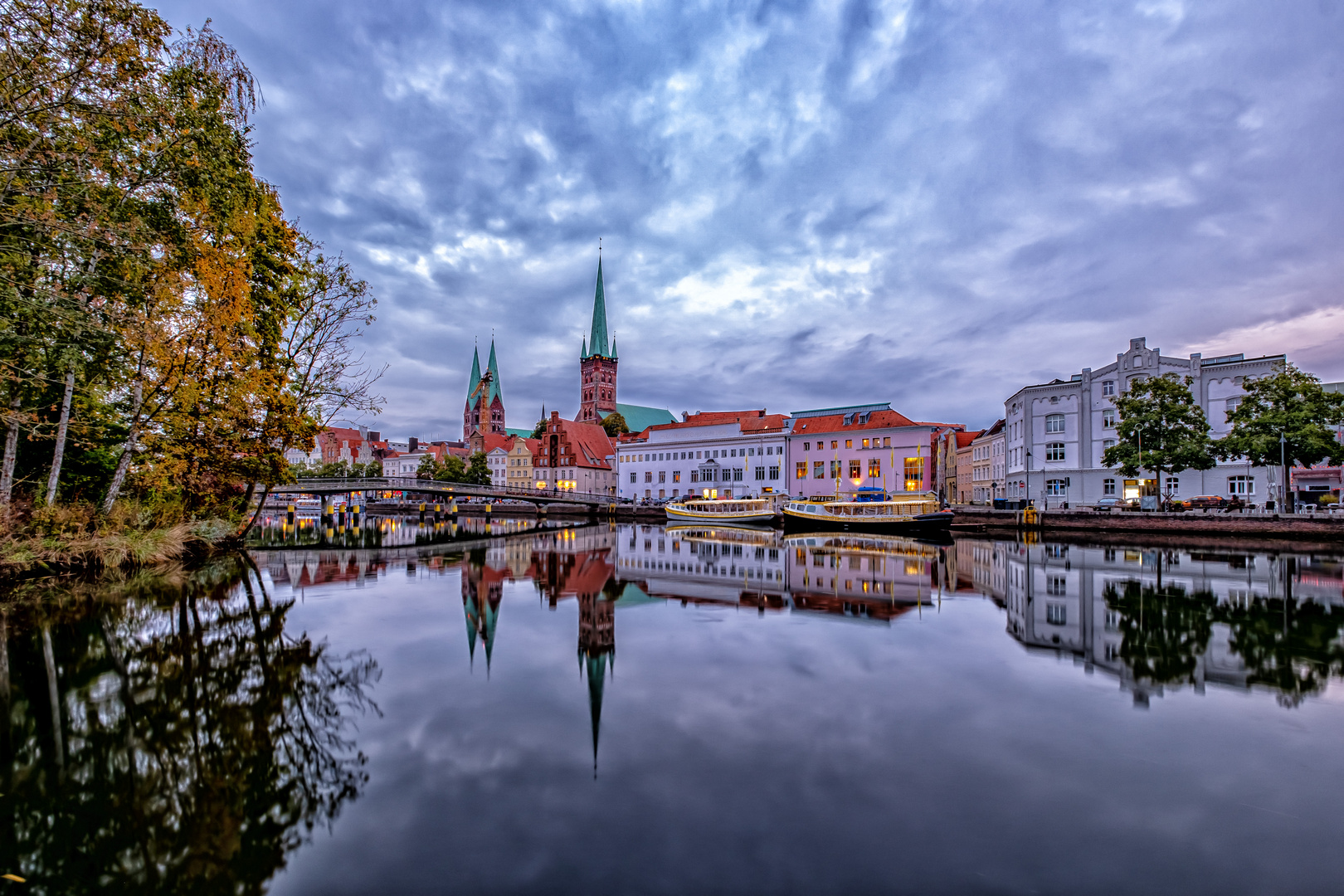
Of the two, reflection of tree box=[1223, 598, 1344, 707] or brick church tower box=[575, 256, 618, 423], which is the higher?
brick church tower box=[575, 256, 618, 423]

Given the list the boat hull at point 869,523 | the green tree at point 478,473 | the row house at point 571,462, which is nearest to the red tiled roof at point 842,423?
the boat hull at point 869,523

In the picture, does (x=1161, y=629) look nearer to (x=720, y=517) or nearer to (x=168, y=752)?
(x=168, y=752)

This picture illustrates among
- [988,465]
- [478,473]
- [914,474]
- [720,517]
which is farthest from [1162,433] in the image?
[478,473]

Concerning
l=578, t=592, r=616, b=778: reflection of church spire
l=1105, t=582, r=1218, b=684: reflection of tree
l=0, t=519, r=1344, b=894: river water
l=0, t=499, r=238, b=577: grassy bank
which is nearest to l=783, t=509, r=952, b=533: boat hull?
l=1105, t=582, r=1218, b=684: reflection of tree

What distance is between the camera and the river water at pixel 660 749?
4055 mm

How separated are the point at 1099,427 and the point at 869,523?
20397mm

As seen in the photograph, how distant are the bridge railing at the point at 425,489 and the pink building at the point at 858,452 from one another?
2028 cm

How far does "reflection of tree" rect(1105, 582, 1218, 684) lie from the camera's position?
348 inches

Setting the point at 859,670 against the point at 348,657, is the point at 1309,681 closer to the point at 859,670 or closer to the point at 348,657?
the point at 859,670

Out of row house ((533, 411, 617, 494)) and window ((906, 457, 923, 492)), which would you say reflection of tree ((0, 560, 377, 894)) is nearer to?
window ((906, 457, 923, 492))

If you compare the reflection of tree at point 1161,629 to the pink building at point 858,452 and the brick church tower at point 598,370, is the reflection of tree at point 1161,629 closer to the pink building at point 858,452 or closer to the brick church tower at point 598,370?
the pink building at point 858,452

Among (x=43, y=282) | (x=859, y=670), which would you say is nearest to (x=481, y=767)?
(x=859, y=670)

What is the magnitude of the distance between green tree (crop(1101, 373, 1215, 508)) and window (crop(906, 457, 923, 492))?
1794cm

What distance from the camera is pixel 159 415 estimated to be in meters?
17.2
